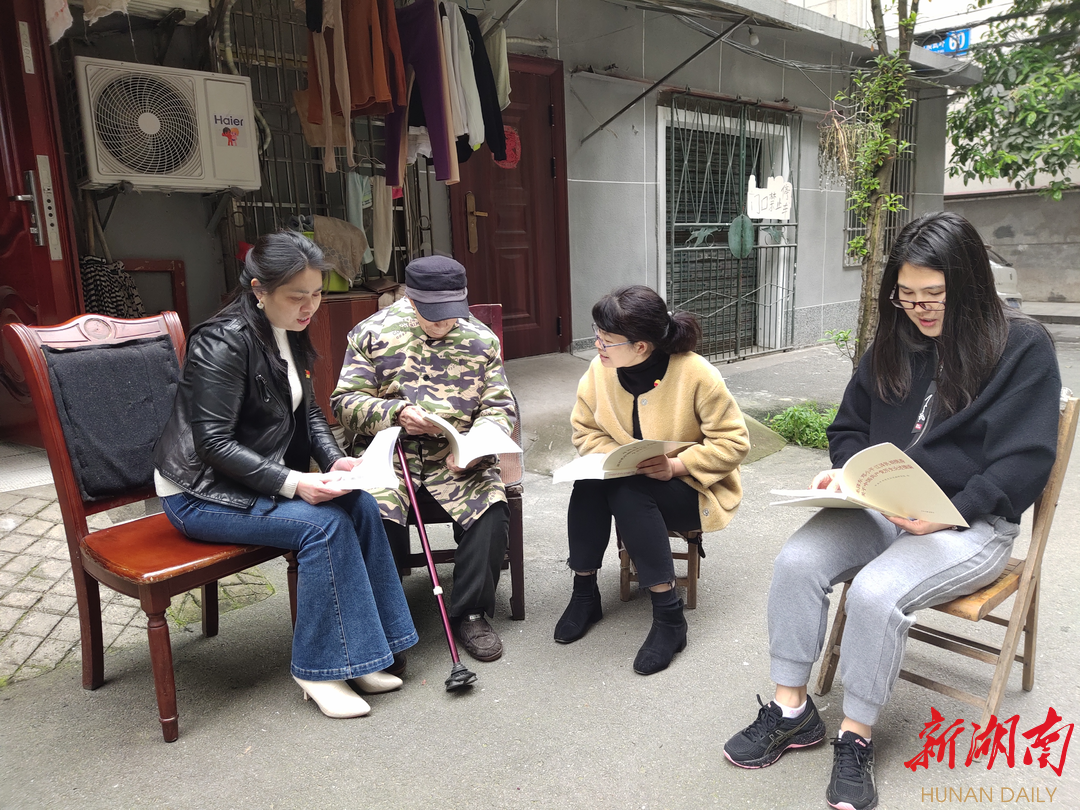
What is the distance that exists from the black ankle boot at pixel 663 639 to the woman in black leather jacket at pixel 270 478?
0.86 m

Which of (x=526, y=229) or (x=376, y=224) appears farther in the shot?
(x=526, y=229)

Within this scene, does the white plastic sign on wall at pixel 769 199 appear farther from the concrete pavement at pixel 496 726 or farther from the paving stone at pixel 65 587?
the paving stone at pixel 65 587

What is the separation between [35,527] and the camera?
330 cm

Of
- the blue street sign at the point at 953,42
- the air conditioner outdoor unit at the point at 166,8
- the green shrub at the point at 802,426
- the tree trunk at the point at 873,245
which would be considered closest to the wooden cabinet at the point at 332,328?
the air conditioner outdoor unit at the point at 166,8

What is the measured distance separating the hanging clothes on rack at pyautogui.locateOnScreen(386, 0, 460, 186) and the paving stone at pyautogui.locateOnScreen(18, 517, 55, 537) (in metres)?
2.65

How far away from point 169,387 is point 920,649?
2.78 m

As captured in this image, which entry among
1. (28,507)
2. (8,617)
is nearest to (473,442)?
(8,617)

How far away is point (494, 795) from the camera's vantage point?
80.5 inches

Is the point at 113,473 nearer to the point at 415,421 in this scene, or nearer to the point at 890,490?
the point at 415,421

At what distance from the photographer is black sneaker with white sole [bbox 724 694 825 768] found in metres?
2.12

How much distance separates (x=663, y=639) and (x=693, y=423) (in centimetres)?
77

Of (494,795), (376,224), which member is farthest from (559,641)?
(376,224)

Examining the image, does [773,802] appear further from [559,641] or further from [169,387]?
[169,387]

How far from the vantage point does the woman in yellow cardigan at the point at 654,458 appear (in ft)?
8.74
